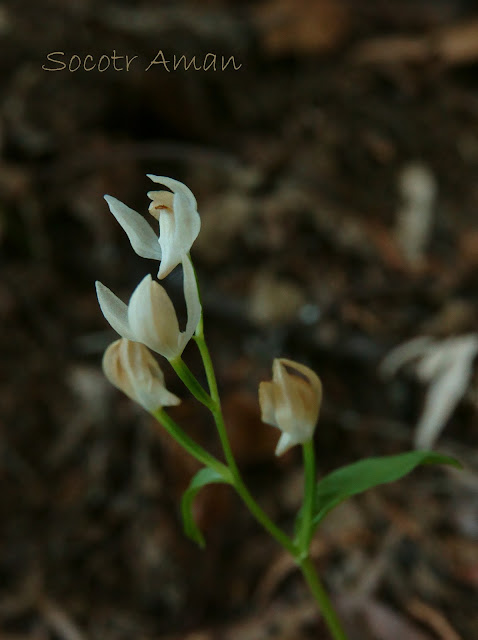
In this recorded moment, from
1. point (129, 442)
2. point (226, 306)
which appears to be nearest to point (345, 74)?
point (226, 306)

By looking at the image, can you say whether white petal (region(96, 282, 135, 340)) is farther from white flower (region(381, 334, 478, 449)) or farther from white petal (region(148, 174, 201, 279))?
white flower (region(381, 334, 478, 449))

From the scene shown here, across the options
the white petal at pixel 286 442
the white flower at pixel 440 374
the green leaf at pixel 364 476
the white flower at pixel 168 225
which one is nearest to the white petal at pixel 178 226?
the white flower at pixel 168 225

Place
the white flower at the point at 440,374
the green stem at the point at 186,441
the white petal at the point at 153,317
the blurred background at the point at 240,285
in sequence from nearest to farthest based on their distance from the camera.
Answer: the white petal at the point at 153,317, the green stem at the point at 186,441, the blurred background at the point at 240,285, the white flower at the point at 440,374

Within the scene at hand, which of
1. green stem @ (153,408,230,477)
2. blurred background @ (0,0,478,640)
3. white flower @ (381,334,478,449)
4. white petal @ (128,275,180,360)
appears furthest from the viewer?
white flower @ (381,334,478,449)

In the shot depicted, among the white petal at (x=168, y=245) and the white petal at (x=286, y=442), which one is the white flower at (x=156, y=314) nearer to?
the white petal at (x=168, y=245)

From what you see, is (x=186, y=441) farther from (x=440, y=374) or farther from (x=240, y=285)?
(x=240, y=285)

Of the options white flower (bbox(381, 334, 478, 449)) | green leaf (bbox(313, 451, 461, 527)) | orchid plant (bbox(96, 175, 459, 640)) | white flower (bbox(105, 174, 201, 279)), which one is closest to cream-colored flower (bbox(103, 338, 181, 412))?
orchid plant (bbox(96, 175, 459, 640))

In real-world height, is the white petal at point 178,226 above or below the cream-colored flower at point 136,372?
above

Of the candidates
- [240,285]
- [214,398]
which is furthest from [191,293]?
[240,285]
